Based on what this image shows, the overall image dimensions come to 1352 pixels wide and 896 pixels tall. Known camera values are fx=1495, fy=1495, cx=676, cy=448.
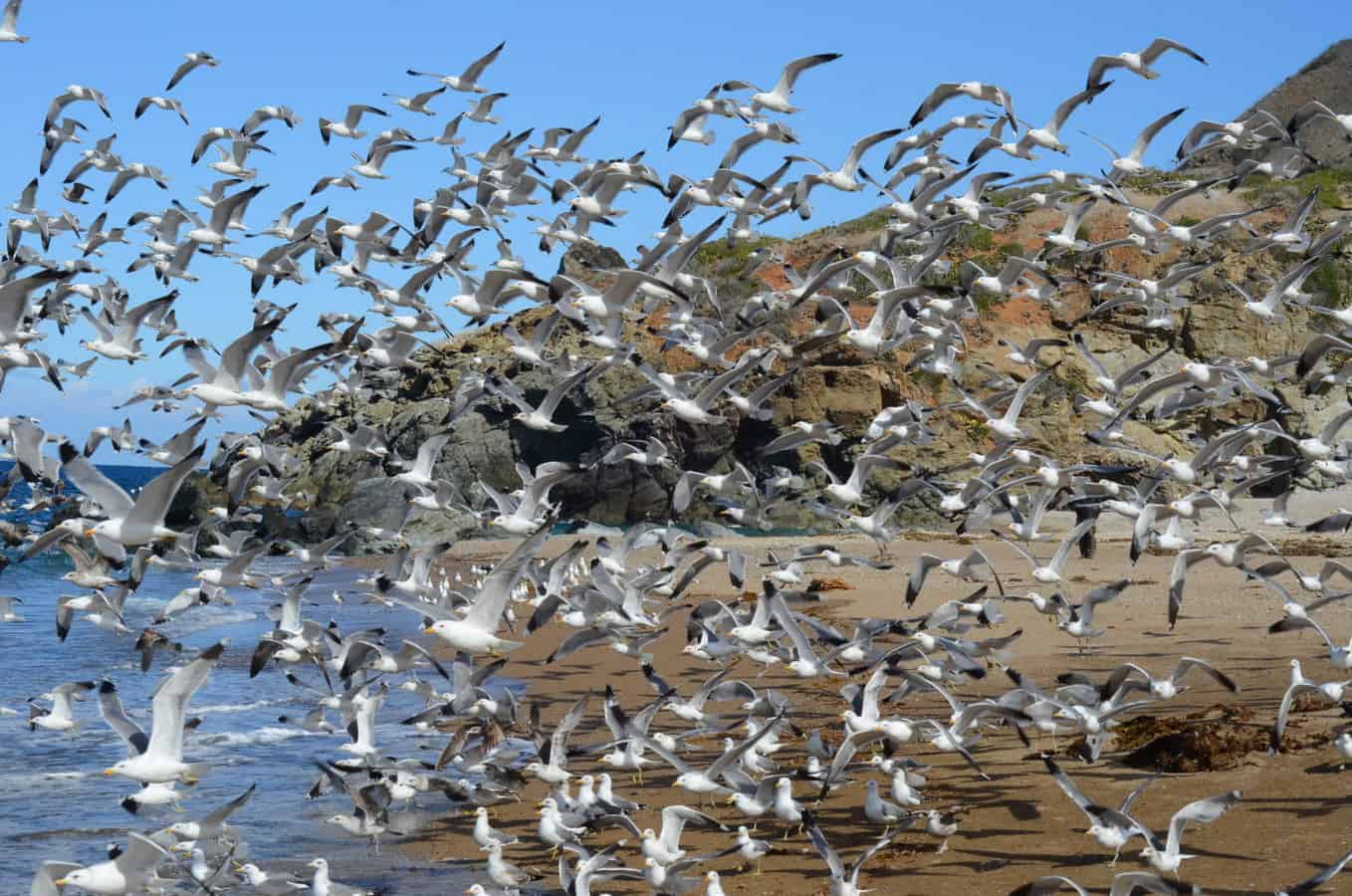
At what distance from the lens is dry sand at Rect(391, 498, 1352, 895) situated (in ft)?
31.8

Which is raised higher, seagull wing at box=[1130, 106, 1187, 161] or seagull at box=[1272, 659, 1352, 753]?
seagull wing at box=[1130, 106, 1187, 161]

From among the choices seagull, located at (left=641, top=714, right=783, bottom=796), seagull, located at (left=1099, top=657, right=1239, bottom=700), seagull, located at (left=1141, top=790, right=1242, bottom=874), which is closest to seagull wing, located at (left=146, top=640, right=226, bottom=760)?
seagull, located at (left=641, top=714, right=783, bottom=796)

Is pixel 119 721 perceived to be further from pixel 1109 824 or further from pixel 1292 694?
pixel 1292 694

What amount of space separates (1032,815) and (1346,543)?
58.5 feet

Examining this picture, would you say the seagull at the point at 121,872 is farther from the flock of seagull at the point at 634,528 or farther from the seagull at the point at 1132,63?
the seagull at the point at 1132,63

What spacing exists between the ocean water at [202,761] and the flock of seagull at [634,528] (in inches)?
14.3

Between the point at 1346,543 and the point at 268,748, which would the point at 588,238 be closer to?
the point at 268,748

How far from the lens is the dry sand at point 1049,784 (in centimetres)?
970

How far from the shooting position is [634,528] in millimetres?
15570

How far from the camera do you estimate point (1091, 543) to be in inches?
1009

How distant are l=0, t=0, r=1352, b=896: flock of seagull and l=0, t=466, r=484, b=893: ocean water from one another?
0.36 m

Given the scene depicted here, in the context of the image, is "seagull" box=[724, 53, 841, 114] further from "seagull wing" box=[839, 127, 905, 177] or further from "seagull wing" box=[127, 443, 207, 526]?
"seagull wing" box=[127, 443, 207, 526]

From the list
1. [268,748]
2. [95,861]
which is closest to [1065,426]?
[268,748]

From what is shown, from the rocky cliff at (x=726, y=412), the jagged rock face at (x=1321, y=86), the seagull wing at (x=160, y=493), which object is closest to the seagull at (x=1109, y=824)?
the seagull wing at (x=160, y=493)
